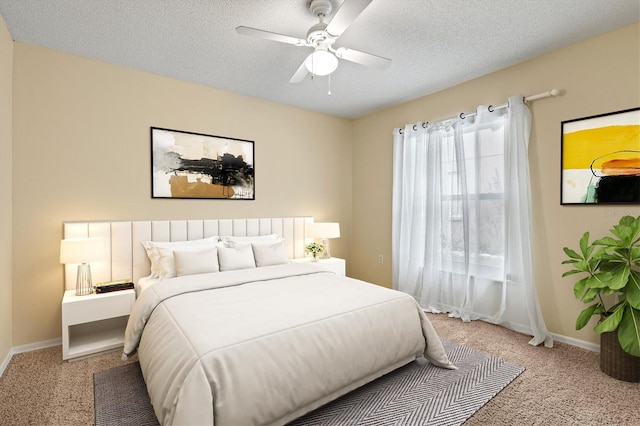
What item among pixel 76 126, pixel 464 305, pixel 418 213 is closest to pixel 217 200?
pixel 76 126

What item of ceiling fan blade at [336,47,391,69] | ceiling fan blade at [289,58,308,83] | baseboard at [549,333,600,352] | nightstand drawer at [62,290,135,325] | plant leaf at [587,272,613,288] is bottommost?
baseboard at [549,333,600,352]

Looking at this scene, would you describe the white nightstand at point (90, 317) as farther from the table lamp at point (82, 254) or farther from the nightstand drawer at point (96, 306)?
the table lamp at point (82, 254)

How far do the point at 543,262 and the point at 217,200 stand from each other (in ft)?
11.3

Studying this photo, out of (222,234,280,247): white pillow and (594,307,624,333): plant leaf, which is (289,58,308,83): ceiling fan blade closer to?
(222,234,280,247): white pillow

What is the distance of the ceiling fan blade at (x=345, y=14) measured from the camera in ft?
5.68

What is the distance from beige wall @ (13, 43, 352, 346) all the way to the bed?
1145 millimetres

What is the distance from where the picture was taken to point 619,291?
7.43 feet

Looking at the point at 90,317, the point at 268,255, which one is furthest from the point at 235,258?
the point at 90,317

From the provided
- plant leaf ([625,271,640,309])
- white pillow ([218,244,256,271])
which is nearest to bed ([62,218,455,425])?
white pillow ([218,244,256,271])

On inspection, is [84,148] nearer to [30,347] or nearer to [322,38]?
[30,347]

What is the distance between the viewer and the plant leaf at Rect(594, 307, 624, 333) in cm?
214

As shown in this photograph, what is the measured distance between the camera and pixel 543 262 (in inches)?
117

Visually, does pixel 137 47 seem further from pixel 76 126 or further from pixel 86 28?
pixel 76 126

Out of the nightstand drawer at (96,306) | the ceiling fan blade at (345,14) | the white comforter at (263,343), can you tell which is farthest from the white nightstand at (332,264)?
the ceiling fan blade at (345,14)
